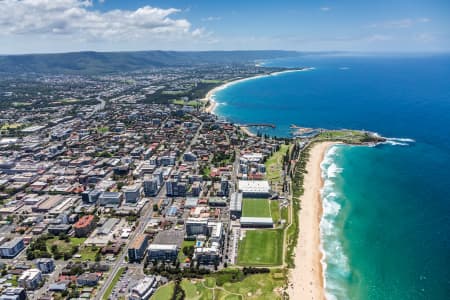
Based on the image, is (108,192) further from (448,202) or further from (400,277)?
(448,202)

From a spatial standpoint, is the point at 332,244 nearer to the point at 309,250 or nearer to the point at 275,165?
the point at 309,250

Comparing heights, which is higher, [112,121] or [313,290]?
[112,121]

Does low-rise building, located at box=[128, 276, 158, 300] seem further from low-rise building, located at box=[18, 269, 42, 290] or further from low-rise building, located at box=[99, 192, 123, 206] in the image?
low-rise building, located at box=[99, 192, 123, 206]

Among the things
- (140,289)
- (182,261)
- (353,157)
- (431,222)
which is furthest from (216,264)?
(353,157)

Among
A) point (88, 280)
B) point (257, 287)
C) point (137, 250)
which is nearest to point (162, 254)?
point (137, 250)

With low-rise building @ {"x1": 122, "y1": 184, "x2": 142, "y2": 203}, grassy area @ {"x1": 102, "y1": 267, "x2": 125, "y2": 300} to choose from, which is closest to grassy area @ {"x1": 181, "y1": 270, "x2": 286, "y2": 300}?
grassy area @ {"x1": 102, "y1": 267, "x2": 125, "y2": 300}

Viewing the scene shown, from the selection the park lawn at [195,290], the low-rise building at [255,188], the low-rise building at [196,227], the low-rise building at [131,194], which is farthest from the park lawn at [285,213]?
the low-rise building at [131,194]
